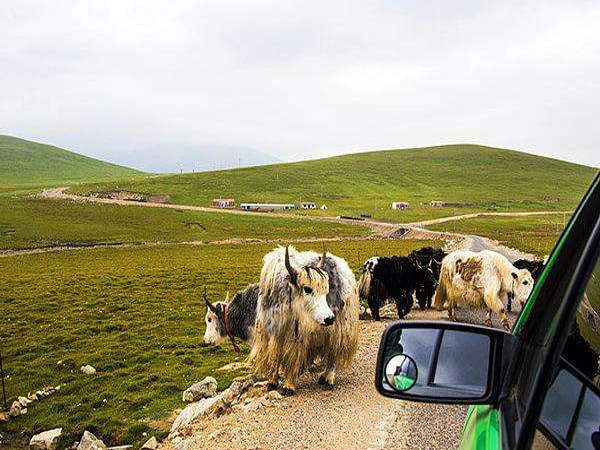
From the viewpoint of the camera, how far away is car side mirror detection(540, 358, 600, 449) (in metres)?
1.33

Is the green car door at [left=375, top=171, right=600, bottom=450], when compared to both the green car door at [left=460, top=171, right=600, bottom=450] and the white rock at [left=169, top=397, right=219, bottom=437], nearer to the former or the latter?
the green car door at [left=460, top=171, right=600, bottom=450]

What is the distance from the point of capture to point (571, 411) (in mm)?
1407

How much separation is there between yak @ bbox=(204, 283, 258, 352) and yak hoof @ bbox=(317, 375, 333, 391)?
2019 millimetres

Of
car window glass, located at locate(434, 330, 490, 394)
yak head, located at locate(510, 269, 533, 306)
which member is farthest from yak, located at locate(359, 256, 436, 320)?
car window glass, located at locate(434, 330, 490, 394)

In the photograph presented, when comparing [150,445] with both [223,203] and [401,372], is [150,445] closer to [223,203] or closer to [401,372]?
[401,372]

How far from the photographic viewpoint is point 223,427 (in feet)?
25.1

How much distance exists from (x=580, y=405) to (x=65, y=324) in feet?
76.3

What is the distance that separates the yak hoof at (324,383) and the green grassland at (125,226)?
62.4m

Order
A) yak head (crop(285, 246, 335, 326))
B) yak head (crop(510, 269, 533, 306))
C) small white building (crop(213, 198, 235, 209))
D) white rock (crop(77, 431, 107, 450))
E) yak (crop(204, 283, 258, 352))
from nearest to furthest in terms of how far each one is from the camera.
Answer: yak head (crop(285, 246, 335, 326)) → white rock (crop(77, 431, 107, 450)) → yak (crop(204, 283, 258, 352)) → yak head (crop(510, 269, 533, 306)) → small white building (crop(213, 198, 235, 209))

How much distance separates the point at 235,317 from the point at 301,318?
2.73m

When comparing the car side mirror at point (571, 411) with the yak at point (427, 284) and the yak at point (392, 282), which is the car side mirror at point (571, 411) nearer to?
the yak at point (392, 282)

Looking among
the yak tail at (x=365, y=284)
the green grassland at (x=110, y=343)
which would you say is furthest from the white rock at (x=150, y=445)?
the yak tail at (x=365, y=284)

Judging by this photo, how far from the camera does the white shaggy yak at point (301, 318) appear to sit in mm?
8336

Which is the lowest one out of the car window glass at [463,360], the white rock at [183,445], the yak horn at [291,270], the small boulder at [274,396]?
the white rock at [183,445]
